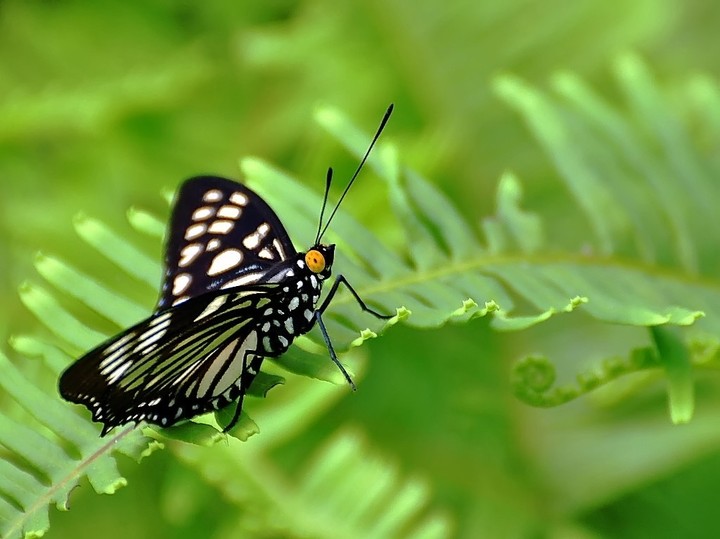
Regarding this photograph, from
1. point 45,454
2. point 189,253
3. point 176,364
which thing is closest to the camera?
point 45,454

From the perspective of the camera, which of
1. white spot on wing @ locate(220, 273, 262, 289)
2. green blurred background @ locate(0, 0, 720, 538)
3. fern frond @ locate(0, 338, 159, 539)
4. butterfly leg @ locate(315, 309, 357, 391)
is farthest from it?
green blurred background @ locate(0, 0, 720, 538)

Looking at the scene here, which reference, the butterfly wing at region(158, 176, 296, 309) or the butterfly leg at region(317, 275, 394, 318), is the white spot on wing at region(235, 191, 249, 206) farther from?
the butterfly leg at region(317, 275, 394, 318)

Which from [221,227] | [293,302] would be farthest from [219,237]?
[293,302]

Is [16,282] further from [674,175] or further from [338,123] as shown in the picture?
[674,175]

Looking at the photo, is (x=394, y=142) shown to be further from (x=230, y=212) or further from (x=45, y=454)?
(x=45, y=454)

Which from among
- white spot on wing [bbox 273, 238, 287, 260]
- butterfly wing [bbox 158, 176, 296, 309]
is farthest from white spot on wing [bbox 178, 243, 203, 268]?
white spot on wing [bbox 273, 238, 287, 260]

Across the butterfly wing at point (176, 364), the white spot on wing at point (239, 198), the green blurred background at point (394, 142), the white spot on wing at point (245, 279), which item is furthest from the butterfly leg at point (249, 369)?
the green blurred background at point (394, 142)

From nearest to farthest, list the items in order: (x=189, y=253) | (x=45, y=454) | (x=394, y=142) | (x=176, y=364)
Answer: (x=45, y=454) → (x=176, y=364) → (x=189, y=253) → (x=394, y=142)
